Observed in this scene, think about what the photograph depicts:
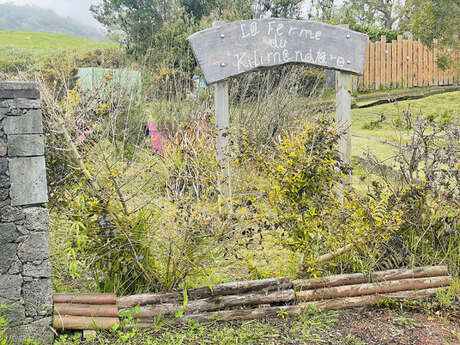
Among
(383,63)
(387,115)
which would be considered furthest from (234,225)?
(383,63)

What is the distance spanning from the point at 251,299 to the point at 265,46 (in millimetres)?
3033

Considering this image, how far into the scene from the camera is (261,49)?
17.9ft

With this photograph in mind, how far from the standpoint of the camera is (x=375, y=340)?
342 centimetres

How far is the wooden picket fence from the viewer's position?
15.9 meters

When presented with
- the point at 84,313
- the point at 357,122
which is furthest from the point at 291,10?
the point at 84,313

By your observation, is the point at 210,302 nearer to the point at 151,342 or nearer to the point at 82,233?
the point at 151,342

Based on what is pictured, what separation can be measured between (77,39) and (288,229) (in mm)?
44253

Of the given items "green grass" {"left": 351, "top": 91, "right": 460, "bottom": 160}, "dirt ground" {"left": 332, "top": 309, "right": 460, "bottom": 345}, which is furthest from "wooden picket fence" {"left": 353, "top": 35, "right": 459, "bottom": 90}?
"dirt ground" {"left": 332, "top": 309, "right": 460, "bottom": 345}

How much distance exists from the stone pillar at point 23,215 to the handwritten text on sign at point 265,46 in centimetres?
257

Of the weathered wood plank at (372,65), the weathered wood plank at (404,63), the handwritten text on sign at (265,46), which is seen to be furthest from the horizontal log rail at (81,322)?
the weathered wood plank at (404,63)

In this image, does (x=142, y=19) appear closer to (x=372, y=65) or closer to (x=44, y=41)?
(x=372, y=65)

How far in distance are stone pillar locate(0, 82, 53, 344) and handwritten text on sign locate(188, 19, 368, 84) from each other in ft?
8.44

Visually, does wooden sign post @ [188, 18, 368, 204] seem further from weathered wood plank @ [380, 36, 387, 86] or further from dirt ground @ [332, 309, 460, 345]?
weathered wood plank @ [380, 36, 387, 86]

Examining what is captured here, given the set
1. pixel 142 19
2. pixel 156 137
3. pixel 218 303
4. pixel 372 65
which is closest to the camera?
pixel 218 303
